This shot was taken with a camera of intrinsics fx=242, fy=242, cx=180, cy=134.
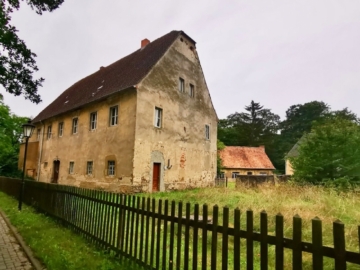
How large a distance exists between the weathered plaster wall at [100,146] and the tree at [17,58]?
5881mm

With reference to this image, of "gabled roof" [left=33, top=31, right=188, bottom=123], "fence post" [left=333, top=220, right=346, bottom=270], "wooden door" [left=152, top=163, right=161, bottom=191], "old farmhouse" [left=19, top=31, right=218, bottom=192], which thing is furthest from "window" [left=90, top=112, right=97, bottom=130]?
"fence post" [left=333, top=220, right=346, bottom=270]

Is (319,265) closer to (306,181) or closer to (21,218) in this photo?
(21,218)

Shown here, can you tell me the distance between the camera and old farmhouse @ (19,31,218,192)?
49.0 feet

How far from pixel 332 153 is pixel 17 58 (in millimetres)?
15740

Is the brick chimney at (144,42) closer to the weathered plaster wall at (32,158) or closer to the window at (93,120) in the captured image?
the window at (93,120)

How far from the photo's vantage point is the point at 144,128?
1505 cm

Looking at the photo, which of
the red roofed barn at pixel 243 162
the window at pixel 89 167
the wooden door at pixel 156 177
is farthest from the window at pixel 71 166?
the red roofed barn at pixel 243 162

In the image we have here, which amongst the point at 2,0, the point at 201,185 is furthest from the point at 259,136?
the point at 2,0

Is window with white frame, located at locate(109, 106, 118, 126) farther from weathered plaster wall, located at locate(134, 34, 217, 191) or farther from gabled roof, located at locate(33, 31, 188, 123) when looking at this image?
weathered plaster wall, located at locate(134, 34, 217, 191)

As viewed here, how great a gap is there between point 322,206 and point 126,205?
6.53 m

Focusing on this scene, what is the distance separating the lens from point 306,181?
14.0 metres

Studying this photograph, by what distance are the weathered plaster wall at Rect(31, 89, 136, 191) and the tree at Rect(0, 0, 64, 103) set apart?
5881mm

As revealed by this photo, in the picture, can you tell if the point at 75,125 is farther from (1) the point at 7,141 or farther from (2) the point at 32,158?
(1) the point at 7,141

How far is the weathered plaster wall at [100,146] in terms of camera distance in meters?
14.8
